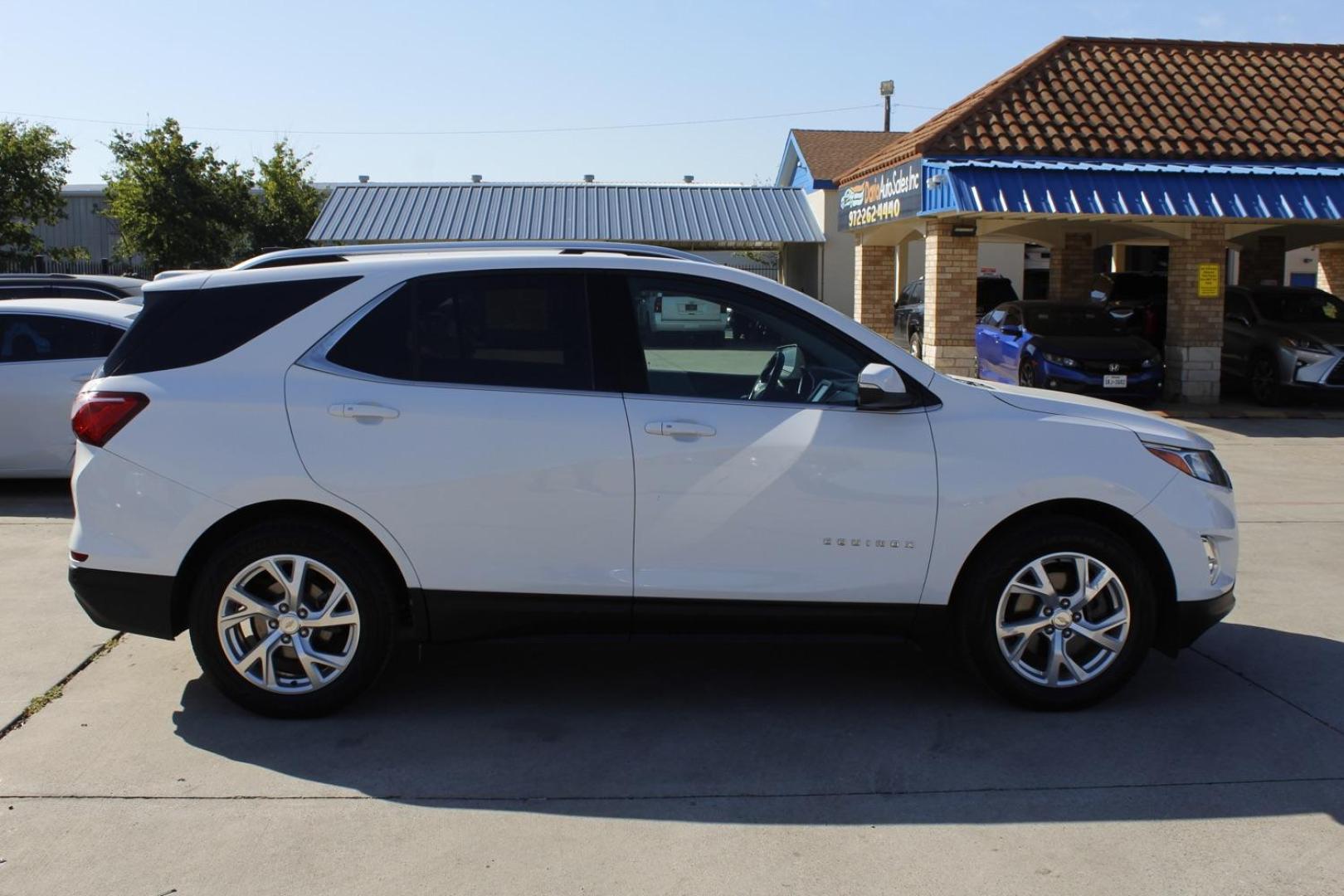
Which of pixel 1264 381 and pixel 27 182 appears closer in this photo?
pixel 1264 381

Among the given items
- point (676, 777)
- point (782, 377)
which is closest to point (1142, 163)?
point (782, 377)

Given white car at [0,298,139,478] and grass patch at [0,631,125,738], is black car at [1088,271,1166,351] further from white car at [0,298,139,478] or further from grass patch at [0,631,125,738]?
grass patch at [0,631,125,738]

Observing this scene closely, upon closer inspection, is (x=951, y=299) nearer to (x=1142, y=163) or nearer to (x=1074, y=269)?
(x=1142, y=163)

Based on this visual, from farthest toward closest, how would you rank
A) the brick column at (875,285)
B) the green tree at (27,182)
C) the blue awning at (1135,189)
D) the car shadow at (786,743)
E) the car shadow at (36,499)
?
the green tree at (27,182) < the brick column at (875,285) < the blue awning at (1135,189) < the car shadow at (36,499) < the car shadow at (786,743)

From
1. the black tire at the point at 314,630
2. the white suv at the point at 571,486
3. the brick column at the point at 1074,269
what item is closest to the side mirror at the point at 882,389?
the white suv at the point at 571,486

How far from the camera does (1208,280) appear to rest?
1734 centimetres

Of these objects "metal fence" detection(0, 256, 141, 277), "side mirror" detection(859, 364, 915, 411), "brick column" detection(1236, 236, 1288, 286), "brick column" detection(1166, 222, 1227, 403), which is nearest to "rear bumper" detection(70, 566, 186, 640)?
"side mirror" detection(859, 364, 915, 411)

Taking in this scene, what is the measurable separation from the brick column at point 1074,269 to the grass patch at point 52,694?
2059 cm

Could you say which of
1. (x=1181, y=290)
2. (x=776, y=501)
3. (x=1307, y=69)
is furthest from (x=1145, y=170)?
(x=776, y=501)

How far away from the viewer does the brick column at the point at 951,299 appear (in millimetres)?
17281

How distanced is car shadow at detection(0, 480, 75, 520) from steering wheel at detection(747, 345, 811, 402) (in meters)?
5.94

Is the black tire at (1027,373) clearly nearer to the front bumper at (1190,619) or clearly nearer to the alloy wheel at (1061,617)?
the front bumper at (1190,619)

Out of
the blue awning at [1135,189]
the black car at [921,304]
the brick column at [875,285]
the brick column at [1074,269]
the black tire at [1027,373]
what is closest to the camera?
the blue awning at [1135,189]

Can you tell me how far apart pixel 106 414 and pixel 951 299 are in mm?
14119
